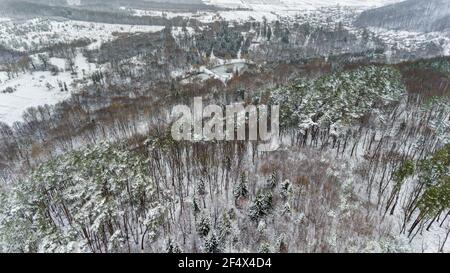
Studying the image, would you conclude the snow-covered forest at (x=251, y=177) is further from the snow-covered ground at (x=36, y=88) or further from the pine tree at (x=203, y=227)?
the snow-covered ground at (x=36, y=88)

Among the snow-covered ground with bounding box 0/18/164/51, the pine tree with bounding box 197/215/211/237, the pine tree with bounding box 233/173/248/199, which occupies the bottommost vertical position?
the pine tree with bounding box 197/215/211/237

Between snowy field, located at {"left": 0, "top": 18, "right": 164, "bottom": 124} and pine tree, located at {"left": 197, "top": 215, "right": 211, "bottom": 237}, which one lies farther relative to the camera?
snowy field, located at {"left": 0, "top": 18, "right": 164, "bottom": 124}

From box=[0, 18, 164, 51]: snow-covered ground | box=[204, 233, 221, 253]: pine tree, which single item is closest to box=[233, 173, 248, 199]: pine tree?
box=[204, 233, 221, 253]: pine tree

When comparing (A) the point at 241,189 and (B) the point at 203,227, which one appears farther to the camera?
(A) the point at 241,189

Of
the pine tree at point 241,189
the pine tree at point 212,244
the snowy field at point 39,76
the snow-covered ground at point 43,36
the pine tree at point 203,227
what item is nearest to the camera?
the pine tree at point 212,244

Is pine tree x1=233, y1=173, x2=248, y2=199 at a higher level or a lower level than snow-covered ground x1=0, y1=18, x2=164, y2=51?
lower

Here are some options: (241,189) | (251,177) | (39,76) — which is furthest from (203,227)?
(39,76)

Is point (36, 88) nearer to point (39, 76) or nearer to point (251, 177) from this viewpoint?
point (39, 76)

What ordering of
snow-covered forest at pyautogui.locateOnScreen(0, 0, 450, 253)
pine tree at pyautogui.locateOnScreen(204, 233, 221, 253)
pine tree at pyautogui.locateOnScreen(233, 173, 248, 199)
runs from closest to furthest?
pine tree at pyautogui.locateOnScreen(204, 233, 221, 253) → snow-covered forest at pyautogui.locateOnScreen(0, 0, 450, 253) → pine tree at pyautogui.locateOnScreen(233, 173, 248, 199)

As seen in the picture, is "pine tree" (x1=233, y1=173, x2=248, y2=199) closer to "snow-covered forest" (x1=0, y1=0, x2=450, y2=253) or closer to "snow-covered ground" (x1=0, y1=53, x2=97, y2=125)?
"snow-covered forest" (x1=0, y1=0, x2=450, y2=253)

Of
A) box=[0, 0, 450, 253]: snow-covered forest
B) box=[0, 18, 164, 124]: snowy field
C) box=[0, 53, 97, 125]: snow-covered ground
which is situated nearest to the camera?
box=[0, 0, 450, 253]: snow-covered forest

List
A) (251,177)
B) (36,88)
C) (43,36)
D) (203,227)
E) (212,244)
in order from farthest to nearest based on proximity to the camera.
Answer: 1. (43,36)
2. (36,88)
3. (251,177)
4. (203,227)
5. (212,244)

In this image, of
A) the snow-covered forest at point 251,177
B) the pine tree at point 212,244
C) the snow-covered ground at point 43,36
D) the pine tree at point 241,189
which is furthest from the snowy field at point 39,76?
the pine tree at point 212,244
